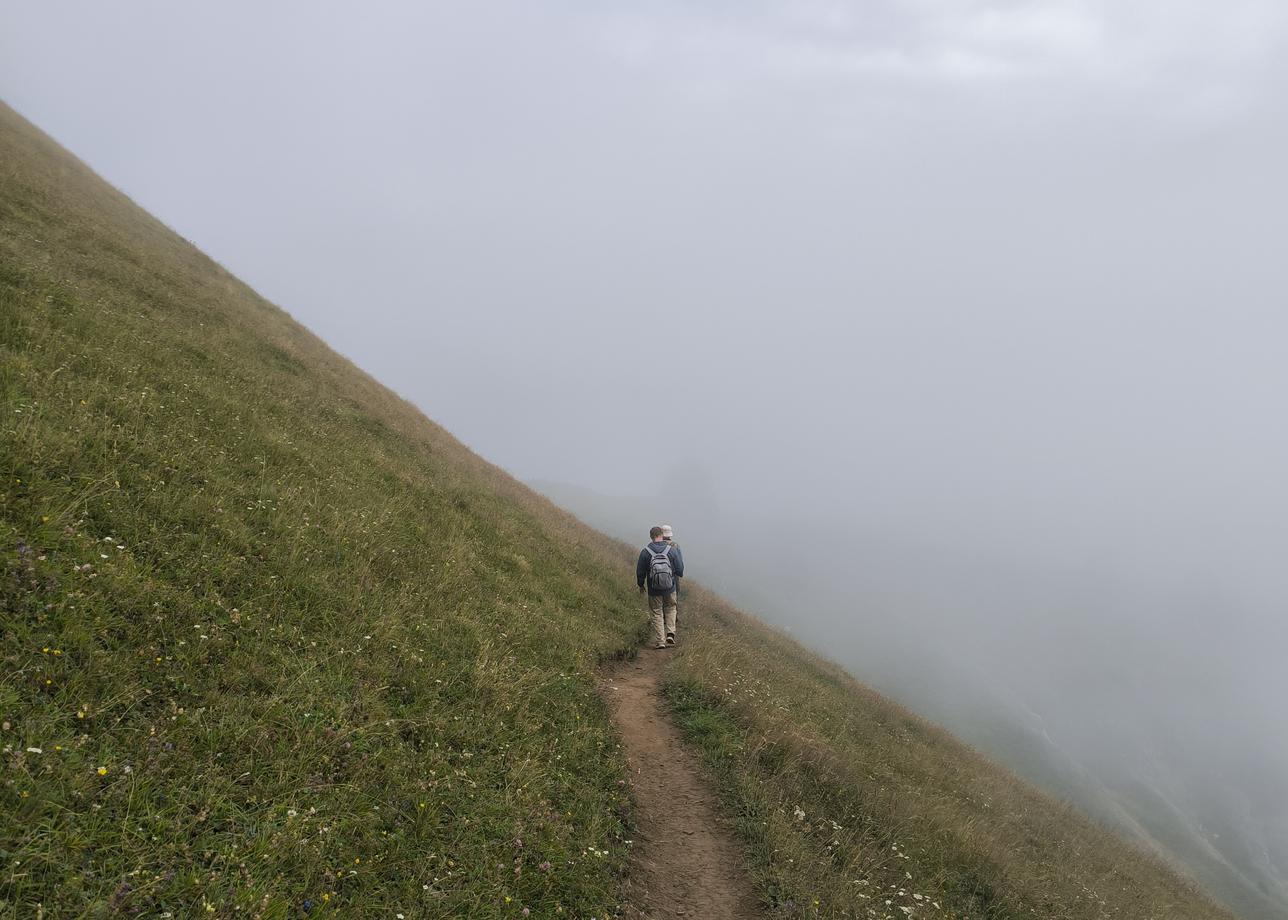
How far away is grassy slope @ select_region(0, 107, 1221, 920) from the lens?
4480 millimetres

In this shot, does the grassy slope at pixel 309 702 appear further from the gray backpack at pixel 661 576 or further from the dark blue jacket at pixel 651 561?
the gray backpack at pixel 661 576

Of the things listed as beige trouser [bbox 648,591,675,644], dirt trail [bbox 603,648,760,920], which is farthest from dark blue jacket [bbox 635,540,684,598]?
dirt trail [bbox 603,648,760,920]

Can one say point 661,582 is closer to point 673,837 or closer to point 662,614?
point 662,614

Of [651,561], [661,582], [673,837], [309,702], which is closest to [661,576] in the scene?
[661,582]

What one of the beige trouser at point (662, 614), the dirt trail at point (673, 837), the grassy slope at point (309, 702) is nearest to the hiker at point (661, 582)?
the beige trouser at point (662, 614)

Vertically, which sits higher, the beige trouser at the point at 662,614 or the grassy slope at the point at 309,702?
the beige trouser at the point at 662,614

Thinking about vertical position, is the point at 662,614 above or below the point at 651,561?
below

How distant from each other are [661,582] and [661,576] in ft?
0.50

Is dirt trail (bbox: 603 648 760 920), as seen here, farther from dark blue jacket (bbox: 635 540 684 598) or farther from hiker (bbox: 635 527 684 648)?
dark blue jacket (bbox: 635 540 684 598)

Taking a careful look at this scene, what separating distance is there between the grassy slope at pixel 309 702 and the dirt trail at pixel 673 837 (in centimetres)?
37

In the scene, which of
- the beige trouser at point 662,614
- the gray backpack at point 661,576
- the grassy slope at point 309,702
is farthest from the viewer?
the beige trouser at point 662,614

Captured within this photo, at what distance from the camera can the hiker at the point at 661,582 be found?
1435 centimetres

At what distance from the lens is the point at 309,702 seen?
598 centimetres

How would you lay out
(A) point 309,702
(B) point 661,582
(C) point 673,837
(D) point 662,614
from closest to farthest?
(A) point 309,702
(C) point 673,837
(B) point 661,582
(D) point 662,614
